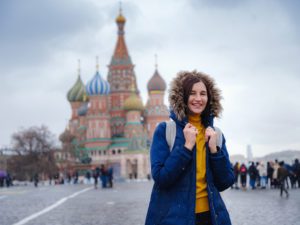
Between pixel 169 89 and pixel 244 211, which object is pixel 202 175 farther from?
pixel 244 211

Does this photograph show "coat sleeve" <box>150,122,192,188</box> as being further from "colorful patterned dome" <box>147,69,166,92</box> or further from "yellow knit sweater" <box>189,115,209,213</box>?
"colorful patterned dome" <box>147,69,166,92</box>

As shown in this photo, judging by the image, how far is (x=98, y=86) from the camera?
98625mm

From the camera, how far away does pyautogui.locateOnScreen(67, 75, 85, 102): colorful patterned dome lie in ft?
366

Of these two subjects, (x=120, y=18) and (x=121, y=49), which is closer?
(x=121, y=49)

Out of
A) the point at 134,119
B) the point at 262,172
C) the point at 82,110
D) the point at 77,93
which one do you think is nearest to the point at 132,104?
the point at 134,119

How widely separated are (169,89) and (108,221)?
823 centimetres

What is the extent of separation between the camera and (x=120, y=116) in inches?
4008

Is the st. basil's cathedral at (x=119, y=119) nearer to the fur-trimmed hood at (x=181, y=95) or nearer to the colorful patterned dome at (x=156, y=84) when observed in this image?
the colorful patterned dome at (x=156, y=84)

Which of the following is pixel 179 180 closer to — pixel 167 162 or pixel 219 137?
pixel 167 162

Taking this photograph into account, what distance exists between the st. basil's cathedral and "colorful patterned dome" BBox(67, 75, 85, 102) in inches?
159

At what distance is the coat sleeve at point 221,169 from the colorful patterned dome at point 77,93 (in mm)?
107798

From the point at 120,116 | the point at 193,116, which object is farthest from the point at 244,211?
the point at 120,116

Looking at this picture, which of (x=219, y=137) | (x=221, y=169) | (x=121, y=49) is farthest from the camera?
(x=121, y=49)

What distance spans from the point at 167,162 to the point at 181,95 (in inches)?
18.9
